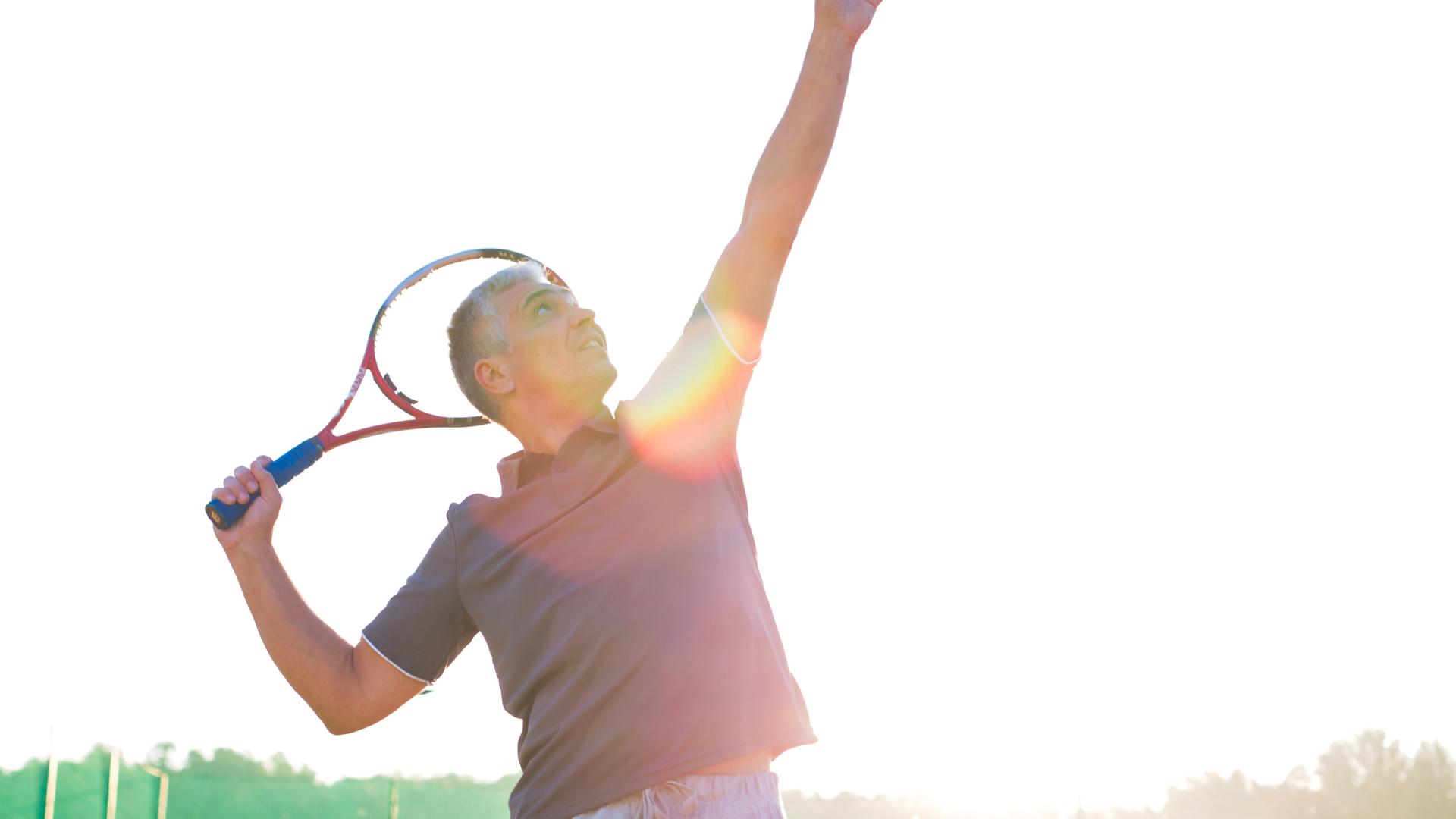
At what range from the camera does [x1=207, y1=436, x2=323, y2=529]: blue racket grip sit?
3160 millimetres

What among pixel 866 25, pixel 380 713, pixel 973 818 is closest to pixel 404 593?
pixel 380 713

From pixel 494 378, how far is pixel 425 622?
2.07ft

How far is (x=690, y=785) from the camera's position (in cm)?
262

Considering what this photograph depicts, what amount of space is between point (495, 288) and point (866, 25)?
106 centimetres

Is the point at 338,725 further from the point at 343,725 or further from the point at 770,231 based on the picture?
the point at 770,231

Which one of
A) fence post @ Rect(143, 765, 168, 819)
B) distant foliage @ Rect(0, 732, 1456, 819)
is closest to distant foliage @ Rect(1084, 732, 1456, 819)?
distant foliage @ Rect(0, 732, 1456, 819)

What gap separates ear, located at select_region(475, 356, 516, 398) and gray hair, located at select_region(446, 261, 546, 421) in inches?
0.5

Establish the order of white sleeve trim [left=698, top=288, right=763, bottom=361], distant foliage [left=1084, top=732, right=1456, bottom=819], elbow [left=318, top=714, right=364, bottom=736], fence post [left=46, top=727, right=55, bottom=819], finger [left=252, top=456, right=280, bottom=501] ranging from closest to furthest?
white sleeve trim [left=698, top=288, right=763, bottom=361] → elbow [left=318, top=714, right=364, bottom=736] → finger [left=252, top=456, right=280, bottom=501] → fence post [left=46, top=727, right=55, bottom=819] → distant foliage [left=1084, top=732, right=1456, bottom=819]

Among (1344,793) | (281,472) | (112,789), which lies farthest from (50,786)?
(1344,793)

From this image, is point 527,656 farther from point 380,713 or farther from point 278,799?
point 278,799

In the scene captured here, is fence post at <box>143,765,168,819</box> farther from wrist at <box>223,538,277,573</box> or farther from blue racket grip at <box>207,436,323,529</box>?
wrist at <box>223,538,277,573</box>

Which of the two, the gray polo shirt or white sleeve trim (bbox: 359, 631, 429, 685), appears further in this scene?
white sleeve trim (bbox: 359, 631, 429, 685)

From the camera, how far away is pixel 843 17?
3.12m

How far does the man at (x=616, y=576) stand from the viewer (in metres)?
2.66
